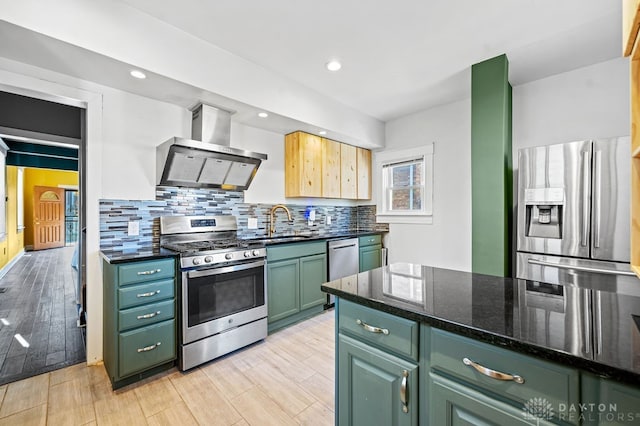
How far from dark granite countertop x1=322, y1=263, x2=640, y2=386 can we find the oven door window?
143 cm

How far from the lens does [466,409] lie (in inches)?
34.3

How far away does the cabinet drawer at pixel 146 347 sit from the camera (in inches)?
78.3

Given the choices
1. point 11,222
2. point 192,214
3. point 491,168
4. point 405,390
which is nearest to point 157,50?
point 192,214

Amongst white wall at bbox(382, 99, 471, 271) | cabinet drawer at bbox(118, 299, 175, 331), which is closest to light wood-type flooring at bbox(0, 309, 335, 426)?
cabinet drawer at bbox(118, 299, 175, 331)

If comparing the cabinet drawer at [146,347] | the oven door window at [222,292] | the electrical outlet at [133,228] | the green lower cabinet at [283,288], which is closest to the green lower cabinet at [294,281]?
Answer: the green lower cabinet at [283,288]

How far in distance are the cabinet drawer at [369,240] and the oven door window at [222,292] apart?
1.73m

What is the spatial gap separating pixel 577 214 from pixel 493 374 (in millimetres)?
2251

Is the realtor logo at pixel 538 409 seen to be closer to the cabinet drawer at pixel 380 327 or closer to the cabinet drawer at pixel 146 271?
the cabinet drawer at pixel 380 327

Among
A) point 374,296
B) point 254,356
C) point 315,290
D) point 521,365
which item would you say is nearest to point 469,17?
point 374,296

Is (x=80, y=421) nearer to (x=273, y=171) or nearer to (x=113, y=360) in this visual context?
(x=113, y=360)

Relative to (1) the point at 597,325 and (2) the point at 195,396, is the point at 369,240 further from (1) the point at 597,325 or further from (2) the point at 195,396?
(1) the point at 597,325

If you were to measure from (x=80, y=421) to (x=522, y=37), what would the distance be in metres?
4.21

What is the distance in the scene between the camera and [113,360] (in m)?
1.97

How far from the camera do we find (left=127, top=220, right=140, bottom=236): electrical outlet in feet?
8.26
